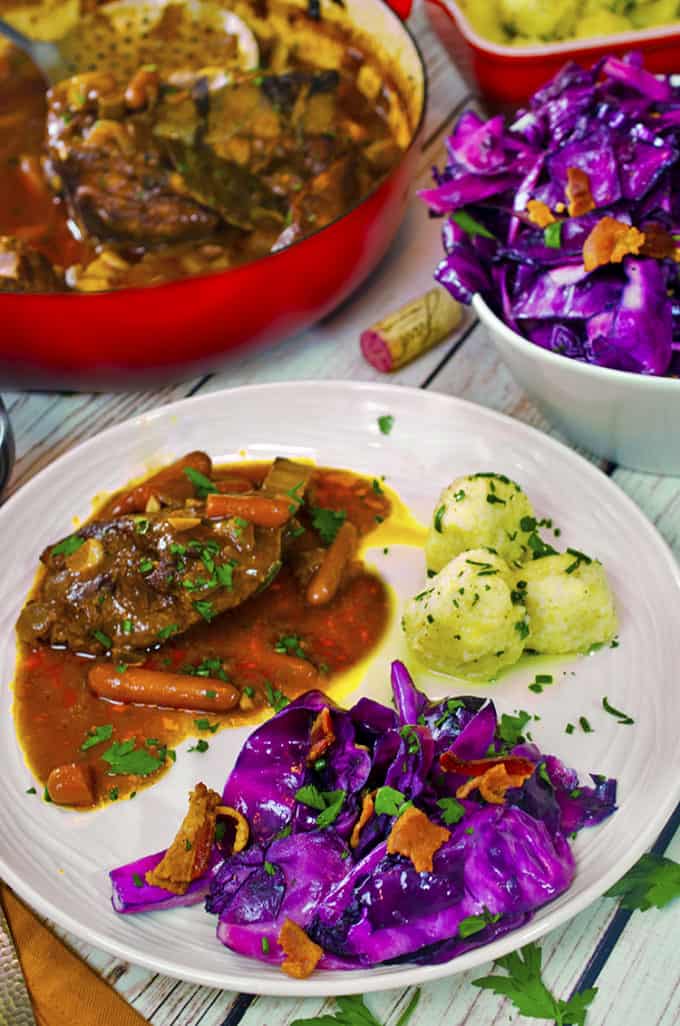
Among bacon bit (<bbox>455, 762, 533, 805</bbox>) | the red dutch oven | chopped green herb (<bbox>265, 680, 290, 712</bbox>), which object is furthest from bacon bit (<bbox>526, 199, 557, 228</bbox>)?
bacon bit (<bbox>455, 762, 533, 805</bbox>)

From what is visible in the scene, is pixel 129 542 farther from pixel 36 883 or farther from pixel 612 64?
pixel 612 64

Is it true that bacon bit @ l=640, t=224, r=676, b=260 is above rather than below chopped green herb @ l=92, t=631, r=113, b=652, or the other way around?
above

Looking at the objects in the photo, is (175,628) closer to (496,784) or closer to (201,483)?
(201,483)

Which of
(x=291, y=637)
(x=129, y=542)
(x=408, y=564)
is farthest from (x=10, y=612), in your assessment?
(x=408, y=564)

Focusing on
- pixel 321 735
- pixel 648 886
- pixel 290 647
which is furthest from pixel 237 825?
pixel 648 886

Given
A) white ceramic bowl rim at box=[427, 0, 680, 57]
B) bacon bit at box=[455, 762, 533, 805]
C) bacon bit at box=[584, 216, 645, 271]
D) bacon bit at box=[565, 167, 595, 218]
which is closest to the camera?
bacon bit at box=[455, 762, 533, 805]

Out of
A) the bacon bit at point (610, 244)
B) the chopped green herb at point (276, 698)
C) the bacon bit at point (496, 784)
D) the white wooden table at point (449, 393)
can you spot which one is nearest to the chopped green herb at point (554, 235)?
the bacon bit at point (610, 244)

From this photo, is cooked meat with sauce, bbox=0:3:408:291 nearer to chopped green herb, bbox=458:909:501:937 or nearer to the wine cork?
the wine cork

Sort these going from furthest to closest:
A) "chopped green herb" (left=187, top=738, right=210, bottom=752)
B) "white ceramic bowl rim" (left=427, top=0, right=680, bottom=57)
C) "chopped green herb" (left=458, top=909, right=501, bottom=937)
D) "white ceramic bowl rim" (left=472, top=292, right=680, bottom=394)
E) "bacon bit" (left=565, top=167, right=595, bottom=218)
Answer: "white ceramic bowl rim" (left=427, top=0, right=680, bottom=57), "bacon bit" (left=565, top=167, right=595, bottom=218), "white ceramic bowl rim" (left=472, top=292, right=680, bottom=394), "chopped green herb" (left=187, top=738, right=210, bottom=752), "chopped green herb" (left=458, top=909, right=501, bottom=937)
